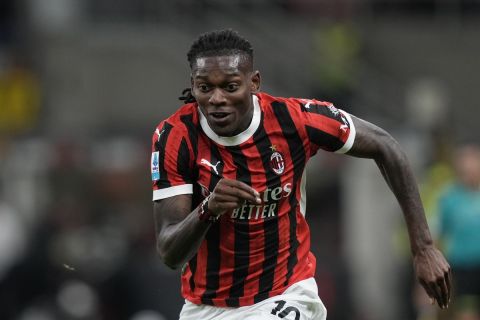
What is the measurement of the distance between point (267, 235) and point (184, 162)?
58 centimetres

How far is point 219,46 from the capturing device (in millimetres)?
6766

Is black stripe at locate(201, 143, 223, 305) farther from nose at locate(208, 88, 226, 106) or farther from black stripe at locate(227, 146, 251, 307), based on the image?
nose at locate(208, 88, 226, 106)

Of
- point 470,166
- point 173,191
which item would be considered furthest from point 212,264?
point 470,166

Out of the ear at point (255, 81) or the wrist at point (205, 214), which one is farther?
the ear at point (255, 81)

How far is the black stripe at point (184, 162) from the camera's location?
22.5 feet

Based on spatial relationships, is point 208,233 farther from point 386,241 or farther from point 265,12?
point 265,12

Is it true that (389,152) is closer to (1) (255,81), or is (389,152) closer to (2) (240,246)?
(1) (255,81)

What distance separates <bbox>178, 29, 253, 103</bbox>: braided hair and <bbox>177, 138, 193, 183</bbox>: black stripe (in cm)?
42

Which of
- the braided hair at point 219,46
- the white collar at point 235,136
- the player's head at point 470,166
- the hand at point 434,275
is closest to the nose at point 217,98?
the braided hair at point 219,46

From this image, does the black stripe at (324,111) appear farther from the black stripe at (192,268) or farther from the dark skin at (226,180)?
the black stripe at (192,268)

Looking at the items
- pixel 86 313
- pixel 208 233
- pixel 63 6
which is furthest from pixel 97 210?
pixel 208 233

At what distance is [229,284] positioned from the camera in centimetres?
704

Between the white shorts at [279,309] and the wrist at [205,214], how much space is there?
770 mm

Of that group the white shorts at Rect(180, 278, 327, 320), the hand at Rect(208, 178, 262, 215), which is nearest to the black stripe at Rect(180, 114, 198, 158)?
the hand at Rect(208, 178, 262, 215)
